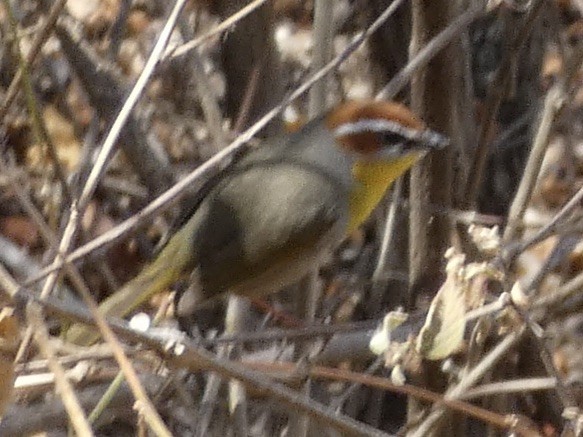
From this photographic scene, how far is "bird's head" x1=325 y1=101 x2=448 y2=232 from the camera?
2.28 metres

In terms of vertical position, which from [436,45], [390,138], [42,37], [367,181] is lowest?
[367,181]

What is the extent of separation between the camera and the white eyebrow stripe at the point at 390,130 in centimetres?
223

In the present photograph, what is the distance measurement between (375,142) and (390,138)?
99 millimetres

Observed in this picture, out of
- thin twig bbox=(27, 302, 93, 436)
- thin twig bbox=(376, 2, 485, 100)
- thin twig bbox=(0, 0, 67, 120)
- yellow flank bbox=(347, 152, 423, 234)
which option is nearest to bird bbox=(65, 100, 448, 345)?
yellow flank bbox=(347, 152, 423, 234)

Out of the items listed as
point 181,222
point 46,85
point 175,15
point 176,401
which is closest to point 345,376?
point 175,15

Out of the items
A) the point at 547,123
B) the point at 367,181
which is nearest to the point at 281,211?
the point at 367,181

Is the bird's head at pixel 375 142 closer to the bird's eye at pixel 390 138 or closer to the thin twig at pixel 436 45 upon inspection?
the bird's eye at pixel 390 138

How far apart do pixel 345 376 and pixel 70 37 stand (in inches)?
48.4

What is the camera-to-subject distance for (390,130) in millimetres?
2350

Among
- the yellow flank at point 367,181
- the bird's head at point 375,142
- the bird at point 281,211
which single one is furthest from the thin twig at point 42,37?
the yellow flank at point 367,181

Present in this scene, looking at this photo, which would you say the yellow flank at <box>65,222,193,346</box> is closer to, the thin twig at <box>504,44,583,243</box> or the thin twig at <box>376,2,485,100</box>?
the thin twig at <box>376,2,485,100</box>

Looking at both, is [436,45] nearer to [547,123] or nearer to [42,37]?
[547,123]

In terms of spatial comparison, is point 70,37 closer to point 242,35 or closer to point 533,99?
point 242,35

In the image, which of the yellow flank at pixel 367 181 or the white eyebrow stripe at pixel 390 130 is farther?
the yellow flank at pixel 367 181
